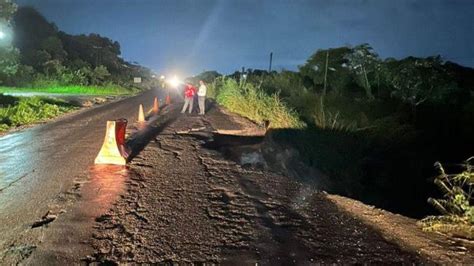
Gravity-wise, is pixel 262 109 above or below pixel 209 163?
above

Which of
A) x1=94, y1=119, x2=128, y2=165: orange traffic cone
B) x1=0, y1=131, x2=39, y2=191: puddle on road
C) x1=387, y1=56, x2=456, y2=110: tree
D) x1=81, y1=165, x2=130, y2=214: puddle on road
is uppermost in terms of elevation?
x1=387, y1=56, x2=456, y2=110: tree

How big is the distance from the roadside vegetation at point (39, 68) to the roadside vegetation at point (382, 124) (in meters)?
10.3

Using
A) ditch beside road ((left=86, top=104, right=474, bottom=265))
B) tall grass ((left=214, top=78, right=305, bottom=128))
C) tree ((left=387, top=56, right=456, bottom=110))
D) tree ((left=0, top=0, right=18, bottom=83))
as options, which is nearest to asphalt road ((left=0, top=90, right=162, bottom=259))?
ditch beside road ((left=86, top=104, right=474, bottom=265))

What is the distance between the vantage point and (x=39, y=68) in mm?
45750

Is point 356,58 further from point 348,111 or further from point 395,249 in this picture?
point 395,249

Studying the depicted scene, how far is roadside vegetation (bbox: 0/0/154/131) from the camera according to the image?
19.3 metres

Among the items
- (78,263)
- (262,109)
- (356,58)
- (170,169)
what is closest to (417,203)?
(262,109)

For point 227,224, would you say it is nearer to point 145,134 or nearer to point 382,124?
point 145,134

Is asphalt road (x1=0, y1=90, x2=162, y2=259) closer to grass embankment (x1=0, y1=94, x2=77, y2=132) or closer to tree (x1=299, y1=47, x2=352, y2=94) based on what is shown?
grass embankment (x1=0, y1=94, x2=77, y2=132)

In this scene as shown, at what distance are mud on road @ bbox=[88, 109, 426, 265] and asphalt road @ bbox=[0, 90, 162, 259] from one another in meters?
1.04

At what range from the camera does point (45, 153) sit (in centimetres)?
988

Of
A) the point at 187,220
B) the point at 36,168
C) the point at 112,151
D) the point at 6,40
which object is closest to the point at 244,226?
the point at 187,220

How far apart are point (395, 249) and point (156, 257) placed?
9.50 ft

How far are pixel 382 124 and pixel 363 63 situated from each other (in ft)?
41.0
